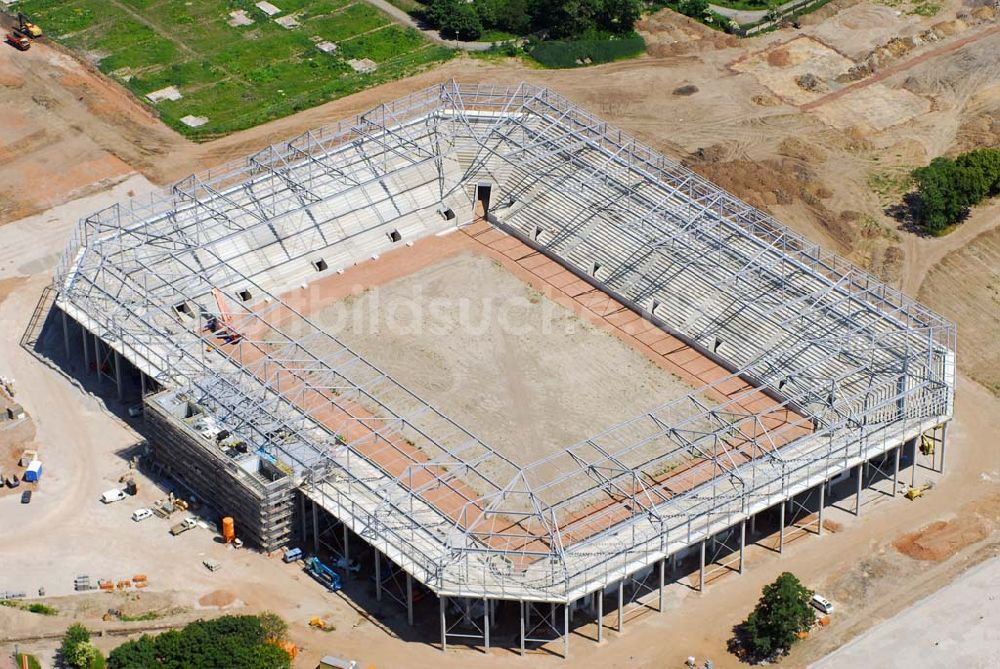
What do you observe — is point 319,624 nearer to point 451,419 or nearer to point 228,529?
point 228,529

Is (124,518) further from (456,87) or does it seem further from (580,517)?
(456,87)

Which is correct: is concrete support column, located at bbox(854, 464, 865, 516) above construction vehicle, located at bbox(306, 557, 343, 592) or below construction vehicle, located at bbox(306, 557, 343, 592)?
above

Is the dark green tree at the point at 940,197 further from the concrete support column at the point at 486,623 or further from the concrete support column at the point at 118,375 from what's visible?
the concrete support column at the point at 118,375

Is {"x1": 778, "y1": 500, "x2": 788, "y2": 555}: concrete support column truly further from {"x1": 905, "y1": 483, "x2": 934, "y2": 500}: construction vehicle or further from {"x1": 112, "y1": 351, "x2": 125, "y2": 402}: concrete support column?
{"x1": 112, "y1": 351, "x2": 125, "y2": 402}: concrete support column

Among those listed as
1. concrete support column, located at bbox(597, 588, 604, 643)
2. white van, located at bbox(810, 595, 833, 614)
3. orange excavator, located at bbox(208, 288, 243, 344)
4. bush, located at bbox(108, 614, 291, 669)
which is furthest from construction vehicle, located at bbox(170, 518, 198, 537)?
white van, located at bbox(810, 595, 833, 614)

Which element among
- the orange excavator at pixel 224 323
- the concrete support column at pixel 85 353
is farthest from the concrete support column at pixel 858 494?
the concrete support column at pixel 85 353

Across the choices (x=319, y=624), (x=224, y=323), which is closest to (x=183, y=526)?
(x=319, y=624)
